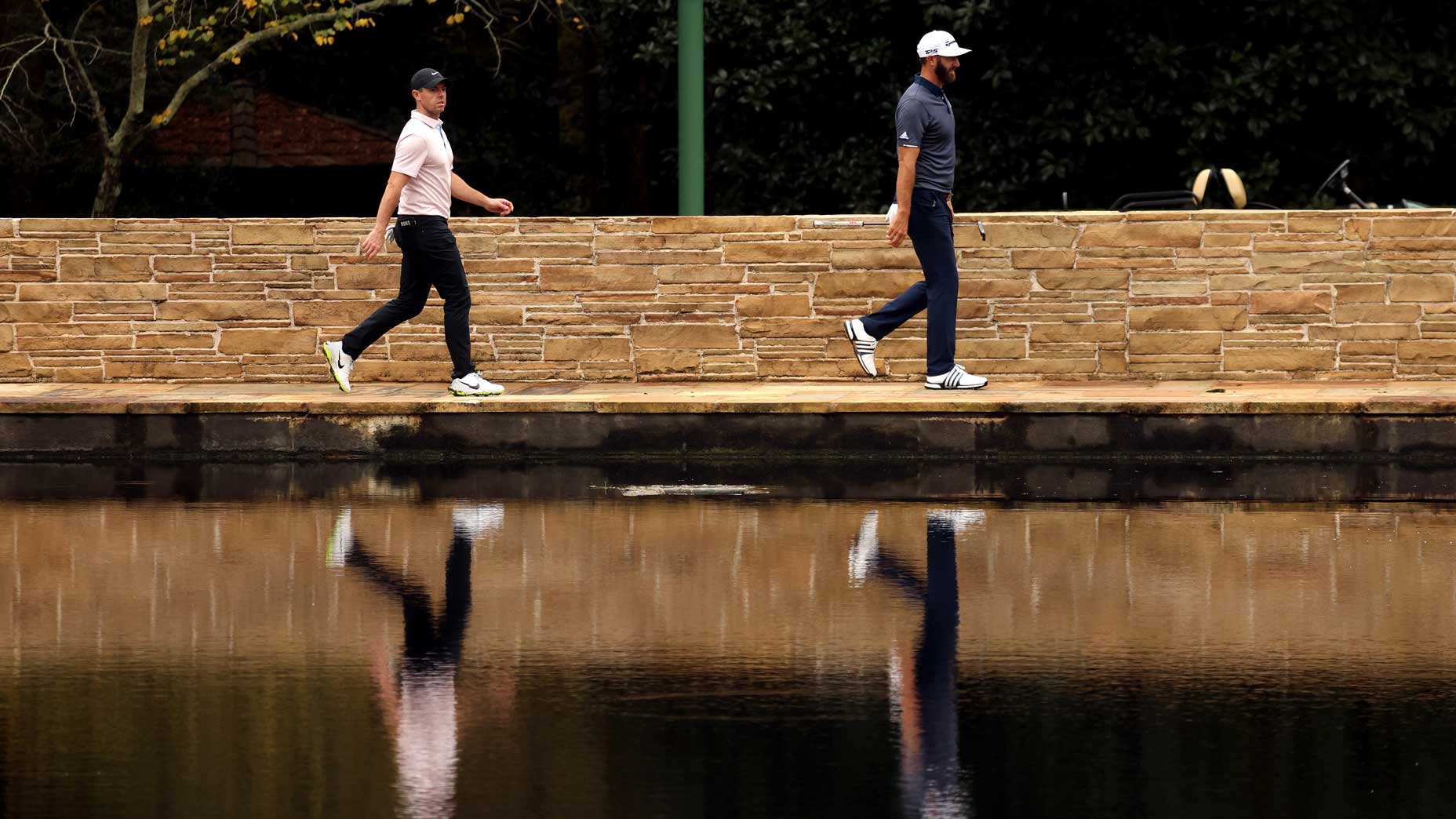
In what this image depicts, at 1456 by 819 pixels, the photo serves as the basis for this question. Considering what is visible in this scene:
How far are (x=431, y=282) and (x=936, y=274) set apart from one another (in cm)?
289

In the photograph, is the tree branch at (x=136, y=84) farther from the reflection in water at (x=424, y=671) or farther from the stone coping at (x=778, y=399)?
the reflection in water at (x=424, y=671)

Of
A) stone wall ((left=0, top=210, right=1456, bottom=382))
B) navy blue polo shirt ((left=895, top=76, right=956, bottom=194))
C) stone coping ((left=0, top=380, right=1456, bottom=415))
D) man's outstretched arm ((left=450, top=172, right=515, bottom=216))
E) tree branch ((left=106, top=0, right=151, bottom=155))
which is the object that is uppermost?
tree branch ((left=106, top=0, right=151, bottom=155))

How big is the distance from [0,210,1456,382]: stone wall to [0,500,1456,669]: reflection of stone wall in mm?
3362

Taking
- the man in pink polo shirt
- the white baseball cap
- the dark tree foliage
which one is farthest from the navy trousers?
the dark tree foliage

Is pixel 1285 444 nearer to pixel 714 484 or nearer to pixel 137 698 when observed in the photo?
pixel 714 484

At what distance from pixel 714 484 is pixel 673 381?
2.60 m

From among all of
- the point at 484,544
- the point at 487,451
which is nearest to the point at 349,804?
the point at 484,544

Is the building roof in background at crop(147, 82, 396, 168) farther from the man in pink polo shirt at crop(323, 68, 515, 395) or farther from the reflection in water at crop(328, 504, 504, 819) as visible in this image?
the reflection in water at crop(328, 504, 504, 819)

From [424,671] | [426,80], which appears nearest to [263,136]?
[426,80]

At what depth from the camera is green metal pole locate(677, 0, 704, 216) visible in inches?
577

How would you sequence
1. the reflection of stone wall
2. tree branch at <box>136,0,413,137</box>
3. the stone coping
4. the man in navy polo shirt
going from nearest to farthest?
1. the reflection of stone wall
2. the stone coping
3. the man in navy polo shirt
4. tree branch at <box>136,0,413,137</box>

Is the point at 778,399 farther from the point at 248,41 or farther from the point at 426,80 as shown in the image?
the point at 248,41

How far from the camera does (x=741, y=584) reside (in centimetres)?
832

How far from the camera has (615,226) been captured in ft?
45.3
